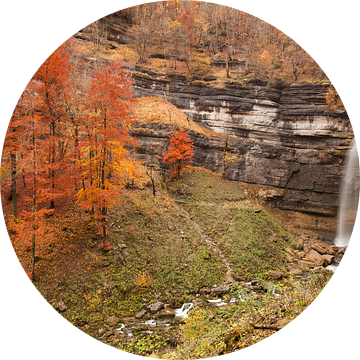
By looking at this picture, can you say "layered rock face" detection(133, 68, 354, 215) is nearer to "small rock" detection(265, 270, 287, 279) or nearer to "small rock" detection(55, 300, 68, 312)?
"small rock" detection(265, 270, 287, 279)

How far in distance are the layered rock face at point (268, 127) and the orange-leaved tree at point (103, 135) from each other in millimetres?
11463

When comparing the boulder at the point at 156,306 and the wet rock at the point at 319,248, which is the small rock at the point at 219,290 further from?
the wet rock at the point at 319,248

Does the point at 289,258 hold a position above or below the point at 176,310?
above

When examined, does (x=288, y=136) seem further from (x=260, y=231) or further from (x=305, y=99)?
(x=260, y=231)

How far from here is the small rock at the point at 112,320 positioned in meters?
7.09

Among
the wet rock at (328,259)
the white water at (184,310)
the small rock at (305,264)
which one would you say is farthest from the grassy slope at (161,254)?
the wet rock at (328,259)

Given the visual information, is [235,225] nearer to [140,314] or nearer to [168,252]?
[168,252]

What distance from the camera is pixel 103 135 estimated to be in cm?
871

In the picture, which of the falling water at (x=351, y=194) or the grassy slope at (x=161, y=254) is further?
the falling water at (x=351, y=194)

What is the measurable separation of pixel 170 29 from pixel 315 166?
21275 mm

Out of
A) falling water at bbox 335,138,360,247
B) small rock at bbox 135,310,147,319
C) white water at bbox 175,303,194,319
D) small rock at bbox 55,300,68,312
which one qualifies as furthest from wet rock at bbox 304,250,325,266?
small rock at bbox 55,300,68,312

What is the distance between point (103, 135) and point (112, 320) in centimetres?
674

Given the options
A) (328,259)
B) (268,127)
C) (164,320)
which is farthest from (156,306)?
(268,127)

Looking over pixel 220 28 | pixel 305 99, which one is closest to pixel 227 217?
pixel 305 99
